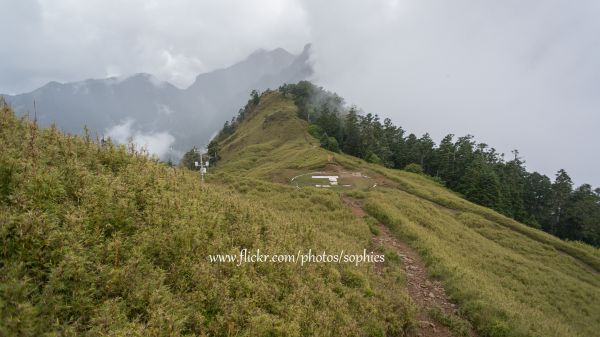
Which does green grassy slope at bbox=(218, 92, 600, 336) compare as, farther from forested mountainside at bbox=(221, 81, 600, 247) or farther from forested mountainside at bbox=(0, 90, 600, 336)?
forested mountainside at bbox=(221, 81, 600, 247)

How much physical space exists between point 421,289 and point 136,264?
1239 centimetres

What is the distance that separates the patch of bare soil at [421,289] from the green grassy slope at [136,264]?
3.95 feet

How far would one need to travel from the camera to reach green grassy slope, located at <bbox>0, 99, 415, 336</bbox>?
4557 millimetres

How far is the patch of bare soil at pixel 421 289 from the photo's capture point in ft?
35.0

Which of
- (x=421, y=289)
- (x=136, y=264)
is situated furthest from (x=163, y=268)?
(x=421, y=289)

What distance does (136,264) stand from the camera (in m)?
5.79

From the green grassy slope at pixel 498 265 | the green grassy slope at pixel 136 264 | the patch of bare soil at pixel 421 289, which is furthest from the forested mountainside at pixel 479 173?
the green grassy slope at pixel 136 264

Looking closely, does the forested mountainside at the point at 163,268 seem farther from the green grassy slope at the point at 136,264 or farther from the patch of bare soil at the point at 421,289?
the patch of bare soil at the point at 421,289

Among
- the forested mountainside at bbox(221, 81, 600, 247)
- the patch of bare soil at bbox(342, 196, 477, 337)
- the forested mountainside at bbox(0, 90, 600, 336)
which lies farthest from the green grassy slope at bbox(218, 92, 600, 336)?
the forested mountainside at bbox(221, 81, 600, 247)

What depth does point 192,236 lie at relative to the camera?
7430mm

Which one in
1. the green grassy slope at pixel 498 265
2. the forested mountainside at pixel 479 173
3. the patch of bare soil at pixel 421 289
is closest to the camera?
the patch of bare soil at pixel 421 289

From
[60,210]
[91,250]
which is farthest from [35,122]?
[91,250]

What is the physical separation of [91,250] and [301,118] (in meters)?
100

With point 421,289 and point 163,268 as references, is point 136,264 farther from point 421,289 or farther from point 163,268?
point 421,289
